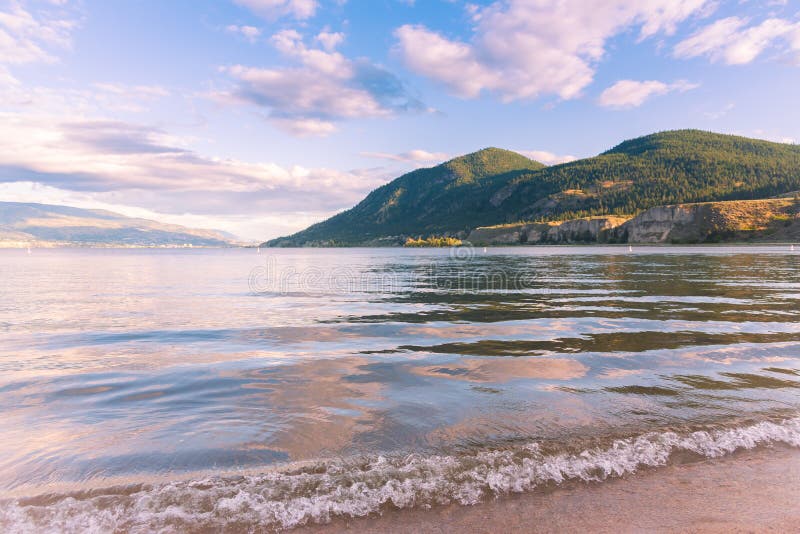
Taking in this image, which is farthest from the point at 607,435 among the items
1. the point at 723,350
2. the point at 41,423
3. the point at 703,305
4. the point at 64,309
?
the point at 64,309

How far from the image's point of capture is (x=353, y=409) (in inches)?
327

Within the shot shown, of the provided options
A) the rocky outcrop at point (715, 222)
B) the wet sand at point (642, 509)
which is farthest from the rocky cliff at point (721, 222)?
the wet sand at point (642, 509)

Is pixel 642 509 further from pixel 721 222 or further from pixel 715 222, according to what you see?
pixel 715 222

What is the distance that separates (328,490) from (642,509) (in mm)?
3657

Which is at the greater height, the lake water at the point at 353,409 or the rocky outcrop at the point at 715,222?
the rocky outcrop at the point at 715,222

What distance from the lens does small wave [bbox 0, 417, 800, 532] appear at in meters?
4.80

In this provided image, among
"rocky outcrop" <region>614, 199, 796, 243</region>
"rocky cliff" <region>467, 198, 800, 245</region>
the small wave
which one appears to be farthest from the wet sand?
"rocky outcrop" <region>614, 199, 796, 243</region>

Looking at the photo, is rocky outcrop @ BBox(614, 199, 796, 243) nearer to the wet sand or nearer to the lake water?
the lake water

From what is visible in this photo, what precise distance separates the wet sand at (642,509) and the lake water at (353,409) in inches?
9.8

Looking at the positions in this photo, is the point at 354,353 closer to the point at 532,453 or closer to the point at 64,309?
the point at 532,453

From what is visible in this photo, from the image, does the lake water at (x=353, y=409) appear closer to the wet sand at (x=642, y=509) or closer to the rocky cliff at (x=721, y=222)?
the wet sand at (x=642, y=509)

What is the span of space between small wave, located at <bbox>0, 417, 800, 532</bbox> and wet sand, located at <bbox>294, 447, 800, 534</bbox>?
0.21 metres

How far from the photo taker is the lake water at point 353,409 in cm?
534

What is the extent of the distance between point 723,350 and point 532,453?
9648 mm
